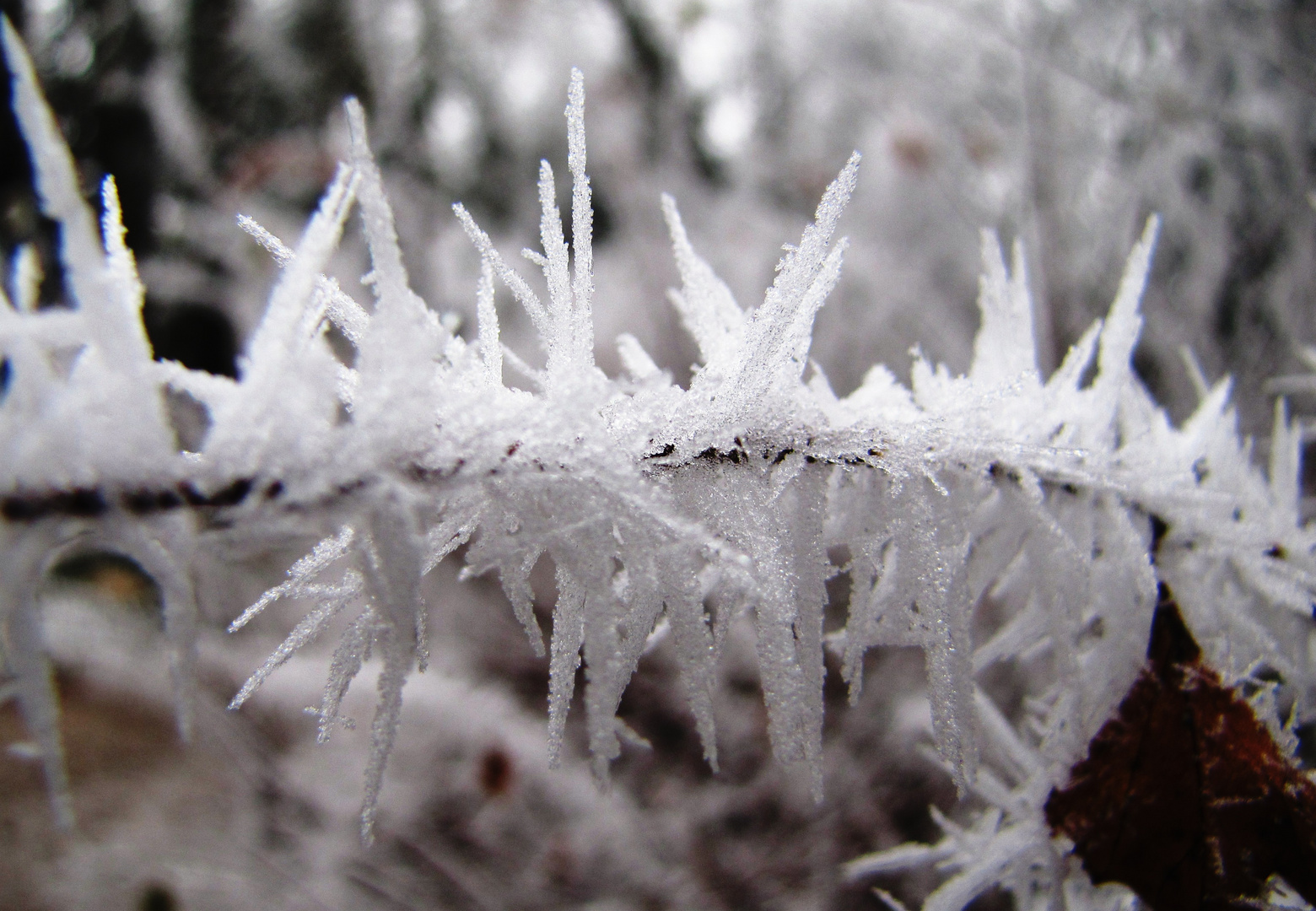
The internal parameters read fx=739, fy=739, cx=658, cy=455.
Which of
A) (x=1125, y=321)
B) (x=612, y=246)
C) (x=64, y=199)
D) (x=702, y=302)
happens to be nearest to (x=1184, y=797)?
(x=1125, y=321)

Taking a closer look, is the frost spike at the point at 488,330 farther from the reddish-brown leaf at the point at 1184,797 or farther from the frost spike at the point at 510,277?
the reddish-brown leaf at the point at 1184,797

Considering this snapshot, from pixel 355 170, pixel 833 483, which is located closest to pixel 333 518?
pixel 355 170

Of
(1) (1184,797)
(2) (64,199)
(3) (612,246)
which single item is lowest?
(1) (1184,797)

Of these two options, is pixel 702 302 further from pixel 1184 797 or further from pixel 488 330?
pixel 1184 797

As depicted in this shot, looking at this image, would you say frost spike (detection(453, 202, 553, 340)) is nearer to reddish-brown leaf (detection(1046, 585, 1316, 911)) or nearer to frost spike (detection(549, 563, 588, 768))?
frost spike (detection(549, 563, 588, 768))

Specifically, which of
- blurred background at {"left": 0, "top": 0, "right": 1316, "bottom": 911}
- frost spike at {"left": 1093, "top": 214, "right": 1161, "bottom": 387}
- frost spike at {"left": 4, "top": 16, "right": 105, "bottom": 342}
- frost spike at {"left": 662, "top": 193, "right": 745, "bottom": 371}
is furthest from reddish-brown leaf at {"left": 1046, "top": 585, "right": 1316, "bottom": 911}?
blurred background at {"left": 0, "top": 0, "right": 1316, "bottom": 911}

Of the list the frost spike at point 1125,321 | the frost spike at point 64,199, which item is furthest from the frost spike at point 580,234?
the frost spike at point 1125,321
